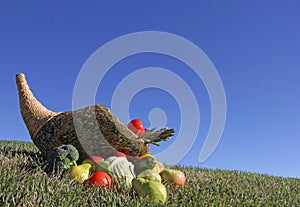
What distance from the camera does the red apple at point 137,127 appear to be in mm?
6762

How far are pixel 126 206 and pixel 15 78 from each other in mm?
4707

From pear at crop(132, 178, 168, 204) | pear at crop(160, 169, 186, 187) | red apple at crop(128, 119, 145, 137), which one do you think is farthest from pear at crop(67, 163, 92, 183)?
red apple at crop(128, 119, 145, 137)

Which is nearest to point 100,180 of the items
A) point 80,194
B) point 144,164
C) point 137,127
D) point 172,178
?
point 80,194

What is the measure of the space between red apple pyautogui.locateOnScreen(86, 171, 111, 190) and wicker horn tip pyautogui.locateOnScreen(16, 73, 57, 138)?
229 cm

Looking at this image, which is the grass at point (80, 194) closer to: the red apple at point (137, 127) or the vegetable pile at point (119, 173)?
the vegetable pile at point (119, 173)

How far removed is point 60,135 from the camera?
6.57m

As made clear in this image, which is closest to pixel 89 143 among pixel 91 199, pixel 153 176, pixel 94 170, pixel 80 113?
pixel 80 113

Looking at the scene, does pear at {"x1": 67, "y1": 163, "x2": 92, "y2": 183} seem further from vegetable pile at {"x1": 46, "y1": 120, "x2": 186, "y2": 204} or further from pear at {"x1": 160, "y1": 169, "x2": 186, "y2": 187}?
pear at {"x1": 160, "y1": 169, "x2": 186, "y2": 187}

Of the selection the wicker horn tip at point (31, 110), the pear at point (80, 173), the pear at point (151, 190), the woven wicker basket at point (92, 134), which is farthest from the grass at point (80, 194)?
the wicker horn tip at point (31, 110)

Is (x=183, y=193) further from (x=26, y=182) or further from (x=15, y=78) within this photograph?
(x=15, y=78)

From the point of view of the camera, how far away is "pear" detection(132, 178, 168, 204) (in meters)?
4.52

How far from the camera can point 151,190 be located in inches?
179

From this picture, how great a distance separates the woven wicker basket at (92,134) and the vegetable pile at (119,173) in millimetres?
378

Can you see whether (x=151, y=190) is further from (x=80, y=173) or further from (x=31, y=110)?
(x=31, y=110)
